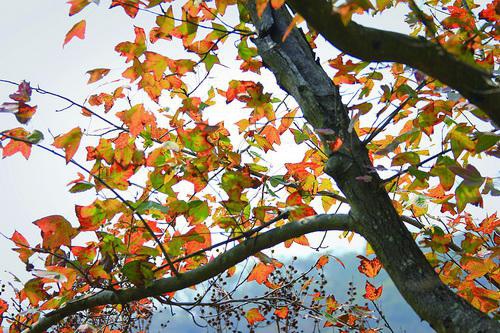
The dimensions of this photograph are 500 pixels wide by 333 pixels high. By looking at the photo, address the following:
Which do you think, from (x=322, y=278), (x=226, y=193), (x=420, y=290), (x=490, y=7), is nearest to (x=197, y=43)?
(x=226, y=193)

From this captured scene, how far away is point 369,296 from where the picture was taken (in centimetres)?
292

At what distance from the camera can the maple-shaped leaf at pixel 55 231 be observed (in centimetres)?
185

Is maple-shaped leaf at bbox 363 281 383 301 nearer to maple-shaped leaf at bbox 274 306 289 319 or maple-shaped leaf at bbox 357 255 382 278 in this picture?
maple-shaped leaf at bbox 357 255 382 278

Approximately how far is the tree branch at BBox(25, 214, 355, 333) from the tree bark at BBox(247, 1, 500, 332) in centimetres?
13

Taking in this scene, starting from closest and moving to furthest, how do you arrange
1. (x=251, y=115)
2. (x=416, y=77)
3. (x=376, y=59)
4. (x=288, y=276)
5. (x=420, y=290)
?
(x=376, y=59), (x=420, y=290), (x=416, y=77), (x=251, y=115), (x=288, y=276)

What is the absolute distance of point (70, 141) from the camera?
180 centimetres

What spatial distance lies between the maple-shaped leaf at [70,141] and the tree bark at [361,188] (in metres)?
0.87

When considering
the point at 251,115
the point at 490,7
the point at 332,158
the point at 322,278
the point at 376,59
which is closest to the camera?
the point at 376,59

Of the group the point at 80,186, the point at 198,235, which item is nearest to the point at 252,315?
the point at 198,235

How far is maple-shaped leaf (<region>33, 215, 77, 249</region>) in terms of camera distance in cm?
185

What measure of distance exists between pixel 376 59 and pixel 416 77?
980 millimetres

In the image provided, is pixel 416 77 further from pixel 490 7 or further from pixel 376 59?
pixel 490 7

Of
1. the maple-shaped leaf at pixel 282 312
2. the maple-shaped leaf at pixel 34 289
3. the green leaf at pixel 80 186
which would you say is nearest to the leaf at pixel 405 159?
the green leaf at pixel 80 186

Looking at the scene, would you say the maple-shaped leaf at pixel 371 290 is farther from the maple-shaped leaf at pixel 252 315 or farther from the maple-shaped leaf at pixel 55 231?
the maple-shaped leaf at pixel 55 231
